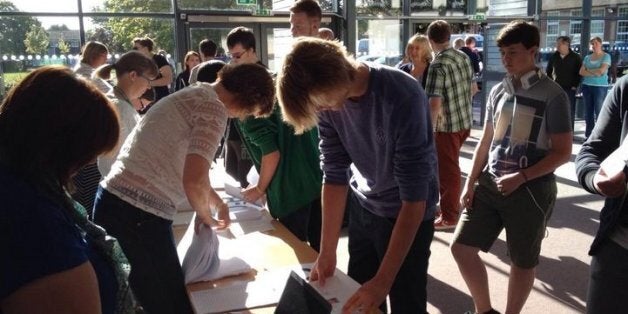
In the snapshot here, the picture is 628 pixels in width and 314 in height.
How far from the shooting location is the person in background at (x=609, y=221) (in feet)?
4.58

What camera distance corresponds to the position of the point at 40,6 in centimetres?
659

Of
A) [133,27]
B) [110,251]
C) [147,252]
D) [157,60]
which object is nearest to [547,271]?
[147,252]

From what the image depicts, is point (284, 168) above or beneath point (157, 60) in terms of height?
beneath

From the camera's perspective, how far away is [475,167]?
246 centimetres

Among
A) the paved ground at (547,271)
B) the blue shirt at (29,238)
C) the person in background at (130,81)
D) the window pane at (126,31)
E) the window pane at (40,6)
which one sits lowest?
the paved ground at (547,271)

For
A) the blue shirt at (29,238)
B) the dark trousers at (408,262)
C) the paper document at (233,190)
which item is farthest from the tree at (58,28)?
the blue shirt at (29,238)

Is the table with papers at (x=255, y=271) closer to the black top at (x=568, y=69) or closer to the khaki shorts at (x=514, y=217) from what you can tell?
the khaki shorts at (x=514, y=217)

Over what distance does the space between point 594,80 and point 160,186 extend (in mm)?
7145

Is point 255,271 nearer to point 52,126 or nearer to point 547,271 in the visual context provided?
point 52,126

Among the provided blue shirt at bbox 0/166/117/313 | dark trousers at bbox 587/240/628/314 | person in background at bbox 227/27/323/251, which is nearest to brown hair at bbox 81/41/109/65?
person in background at bbox 227/27/323/251

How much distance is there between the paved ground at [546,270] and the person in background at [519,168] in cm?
51

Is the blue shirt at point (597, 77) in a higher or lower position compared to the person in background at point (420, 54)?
lower

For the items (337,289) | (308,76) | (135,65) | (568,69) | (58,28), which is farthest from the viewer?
(568,69)

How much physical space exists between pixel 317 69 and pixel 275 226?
3.41 feet
